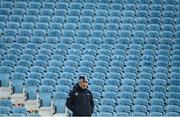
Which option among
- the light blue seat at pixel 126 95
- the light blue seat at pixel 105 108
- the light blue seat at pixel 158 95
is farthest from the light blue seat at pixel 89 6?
the light blue seat at pixel 105 108

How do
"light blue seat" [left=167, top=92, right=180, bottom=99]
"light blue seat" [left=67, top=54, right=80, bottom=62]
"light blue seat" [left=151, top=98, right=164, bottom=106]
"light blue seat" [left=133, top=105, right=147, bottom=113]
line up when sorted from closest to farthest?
"light blue seat" [left=133, top=105, right=147, bottom=113], "light blue seat" [left=151, top=98, right=164, bottom=106], "light blue seat" [left=167, top=92, right=180, bottom=99], "light blue seat" [left=67, top=54, right=80, bottom=62]

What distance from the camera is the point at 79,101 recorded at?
30.0ft

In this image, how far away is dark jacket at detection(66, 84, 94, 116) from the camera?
912 cm

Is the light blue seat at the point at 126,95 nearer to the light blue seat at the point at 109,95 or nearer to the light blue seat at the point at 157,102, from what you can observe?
the light blue seat at the point at 109,95

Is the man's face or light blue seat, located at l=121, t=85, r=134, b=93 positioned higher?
light blue seat, located at l=121, t=85, r=134, b=93

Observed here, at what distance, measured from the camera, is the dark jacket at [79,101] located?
9117mm

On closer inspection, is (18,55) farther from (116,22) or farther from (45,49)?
(116,22)

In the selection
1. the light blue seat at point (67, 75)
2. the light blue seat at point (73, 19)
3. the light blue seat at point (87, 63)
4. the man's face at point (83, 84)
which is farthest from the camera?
the light blue seat at point (73, 19)

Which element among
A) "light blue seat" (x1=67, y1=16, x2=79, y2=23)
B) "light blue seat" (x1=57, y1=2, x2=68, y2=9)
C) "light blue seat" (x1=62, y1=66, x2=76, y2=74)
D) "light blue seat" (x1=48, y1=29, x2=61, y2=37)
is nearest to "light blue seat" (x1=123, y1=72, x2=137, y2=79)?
"light blue seat" (x1=62, y1=66, x2=76, y2=74)

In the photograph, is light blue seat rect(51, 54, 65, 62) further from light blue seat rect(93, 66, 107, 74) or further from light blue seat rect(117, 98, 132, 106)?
light blue seat rect(117, 98, 132, 106)

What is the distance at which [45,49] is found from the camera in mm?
15375

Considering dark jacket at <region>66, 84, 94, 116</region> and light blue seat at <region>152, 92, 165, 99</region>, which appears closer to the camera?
dark jacket at <region>66, 84, 94, 116</region>

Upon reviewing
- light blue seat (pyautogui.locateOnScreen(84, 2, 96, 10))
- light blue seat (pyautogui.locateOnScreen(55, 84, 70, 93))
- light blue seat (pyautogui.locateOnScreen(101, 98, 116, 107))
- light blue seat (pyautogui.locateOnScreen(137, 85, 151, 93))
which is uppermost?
light blue seat (pyautogui.locateOnScreen(84, 2, 96, 10))

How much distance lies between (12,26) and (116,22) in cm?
330
